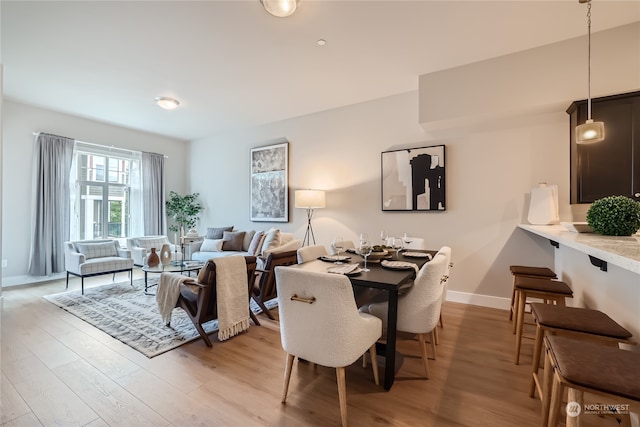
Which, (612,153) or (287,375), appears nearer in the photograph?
(287,375)

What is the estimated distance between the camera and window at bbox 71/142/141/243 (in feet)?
17.9

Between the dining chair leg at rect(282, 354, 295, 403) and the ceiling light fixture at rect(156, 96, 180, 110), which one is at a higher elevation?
the ceiling light fixture at rect(156, 96, 180, 110)

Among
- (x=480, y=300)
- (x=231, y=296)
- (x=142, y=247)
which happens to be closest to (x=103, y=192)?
(x=142, y=247)

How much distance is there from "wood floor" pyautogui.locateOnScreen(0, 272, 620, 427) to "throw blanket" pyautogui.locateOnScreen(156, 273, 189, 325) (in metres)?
0.44

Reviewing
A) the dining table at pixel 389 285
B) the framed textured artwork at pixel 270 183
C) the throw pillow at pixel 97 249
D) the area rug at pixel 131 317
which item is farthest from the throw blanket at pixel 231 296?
the throw pillow at pixel 97 249

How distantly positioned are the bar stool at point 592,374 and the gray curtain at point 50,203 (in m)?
6.86

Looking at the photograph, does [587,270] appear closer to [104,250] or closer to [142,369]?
[142,369]

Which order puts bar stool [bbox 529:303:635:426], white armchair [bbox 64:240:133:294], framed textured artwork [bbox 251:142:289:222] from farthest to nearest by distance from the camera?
framed textured artwork [bbox 251:142:289:222]
white armchair [bbox 64:240:133:294]
bar stool [bbox 529:303:635:426]

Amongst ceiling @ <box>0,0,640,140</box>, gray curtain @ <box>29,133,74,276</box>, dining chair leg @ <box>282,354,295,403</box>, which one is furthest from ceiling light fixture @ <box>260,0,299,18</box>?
gray curtain @ <box>29,133,74,276</box>

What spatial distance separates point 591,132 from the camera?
7.18 ft

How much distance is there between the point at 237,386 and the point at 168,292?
1.30 m

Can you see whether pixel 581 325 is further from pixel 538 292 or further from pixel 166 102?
pixel 166 102

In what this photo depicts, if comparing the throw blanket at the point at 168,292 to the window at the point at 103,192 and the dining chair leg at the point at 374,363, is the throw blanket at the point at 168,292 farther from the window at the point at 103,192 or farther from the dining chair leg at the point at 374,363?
the window at the point at 103,192

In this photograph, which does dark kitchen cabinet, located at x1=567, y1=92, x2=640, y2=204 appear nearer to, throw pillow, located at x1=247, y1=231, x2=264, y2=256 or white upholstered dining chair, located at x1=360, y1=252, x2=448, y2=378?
white upholstered dining chair, located at x1=360, y1=252, x2=448, y2=378
